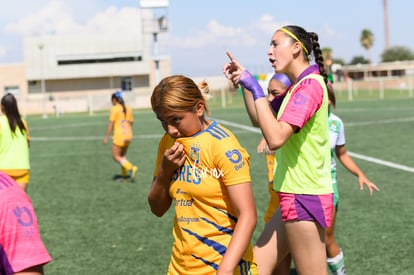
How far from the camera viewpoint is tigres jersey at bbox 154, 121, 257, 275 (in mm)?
2959

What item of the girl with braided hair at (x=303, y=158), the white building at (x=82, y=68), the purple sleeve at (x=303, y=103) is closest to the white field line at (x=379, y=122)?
the girl with braided hair at (x=303, y=158)

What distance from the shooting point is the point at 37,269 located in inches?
84.0

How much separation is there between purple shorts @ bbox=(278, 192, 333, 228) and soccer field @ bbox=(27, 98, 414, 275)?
2569mm

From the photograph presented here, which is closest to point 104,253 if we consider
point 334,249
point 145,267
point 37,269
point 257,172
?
point 145,267

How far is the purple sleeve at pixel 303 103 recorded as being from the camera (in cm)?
344

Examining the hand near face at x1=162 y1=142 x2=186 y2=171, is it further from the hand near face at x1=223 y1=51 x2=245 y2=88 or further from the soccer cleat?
the soccer cleat

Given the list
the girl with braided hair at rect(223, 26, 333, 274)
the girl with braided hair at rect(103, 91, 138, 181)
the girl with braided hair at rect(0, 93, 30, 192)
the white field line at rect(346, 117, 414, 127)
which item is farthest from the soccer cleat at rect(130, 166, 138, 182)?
the white field line at rect(346, 117, 414, 127)

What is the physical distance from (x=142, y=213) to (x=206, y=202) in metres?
6.33

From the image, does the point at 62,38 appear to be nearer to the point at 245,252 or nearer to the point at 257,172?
the point at 257,172

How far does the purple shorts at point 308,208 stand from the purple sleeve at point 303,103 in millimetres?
467

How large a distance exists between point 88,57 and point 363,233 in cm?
8076

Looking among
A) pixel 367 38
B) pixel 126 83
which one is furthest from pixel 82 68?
pixel 367 38

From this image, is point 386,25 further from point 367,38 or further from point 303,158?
Result: point 303,158

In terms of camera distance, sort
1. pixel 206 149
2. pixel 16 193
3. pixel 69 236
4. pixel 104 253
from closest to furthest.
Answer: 1. pixel 16 193
2. pixel 206 149
3. pixel 104 253
4. pixel 69 236
